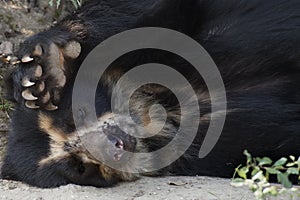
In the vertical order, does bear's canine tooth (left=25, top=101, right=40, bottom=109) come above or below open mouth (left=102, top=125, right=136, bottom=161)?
above

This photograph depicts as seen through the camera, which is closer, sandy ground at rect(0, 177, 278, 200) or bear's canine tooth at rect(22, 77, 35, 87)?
sandy ground at rect(0, 177, 278, 200)

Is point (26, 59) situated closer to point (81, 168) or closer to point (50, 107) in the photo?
point (50, 107)

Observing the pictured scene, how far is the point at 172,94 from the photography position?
5418mm

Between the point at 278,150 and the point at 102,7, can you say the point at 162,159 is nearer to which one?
the point at 278,150

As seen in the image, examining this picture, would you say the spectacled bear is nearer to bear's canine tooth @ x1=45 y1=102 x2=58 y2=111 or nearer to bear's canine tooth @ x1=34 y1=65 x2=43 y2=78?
bear's canine tooth @ x1=45 y1=102 x2=58 y2=111

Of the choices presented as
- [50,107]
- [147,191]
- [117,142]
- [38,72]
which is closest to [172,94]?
[117,142]

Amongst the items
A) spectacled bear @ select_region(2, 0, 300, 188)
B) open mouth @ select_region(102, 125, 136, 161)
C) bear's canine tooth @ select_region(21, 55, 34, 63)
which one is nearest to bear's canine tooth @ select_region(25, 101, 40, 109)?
spectacled bear @ select_region(2, 0, 300, 188)

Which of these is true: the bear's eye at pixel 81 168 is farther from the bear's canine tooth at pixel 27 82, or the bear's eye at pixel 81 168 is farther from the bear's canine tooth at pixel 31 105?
the bear's canine tooth at pixel 27 82

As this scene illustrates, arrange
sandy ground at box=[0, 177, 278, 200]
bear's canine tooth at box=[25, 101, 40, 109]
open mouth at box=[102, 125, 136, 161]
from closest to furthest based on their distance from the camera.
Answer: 1. sandy ground at box=[0, 177, 278, 200]
2. open mouth at box=[102, 125, 136, 161]
3. bear's canine tooth at box=[25, 101, 40, 109]

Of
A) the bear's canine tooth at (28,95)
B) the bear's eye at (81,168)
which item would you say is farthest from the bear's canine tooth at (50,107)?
the bear's eye at (81,168)

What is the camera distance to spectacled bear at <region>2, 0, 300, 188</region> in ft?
16.8

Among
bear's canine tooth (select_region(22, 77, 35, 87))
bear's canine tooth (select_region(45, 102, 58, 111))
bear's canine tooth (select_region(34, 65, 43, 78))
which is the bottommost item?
bear's canine tooth (select_region(45, 102, 58, 111))

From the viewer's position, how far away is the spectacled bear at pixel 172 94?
5.11 m

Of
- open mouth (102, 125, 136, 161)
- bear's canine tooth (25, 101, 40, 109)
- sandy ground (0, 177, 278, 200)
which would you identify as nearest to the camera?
sandy ground (0, 177, 278, 200)
